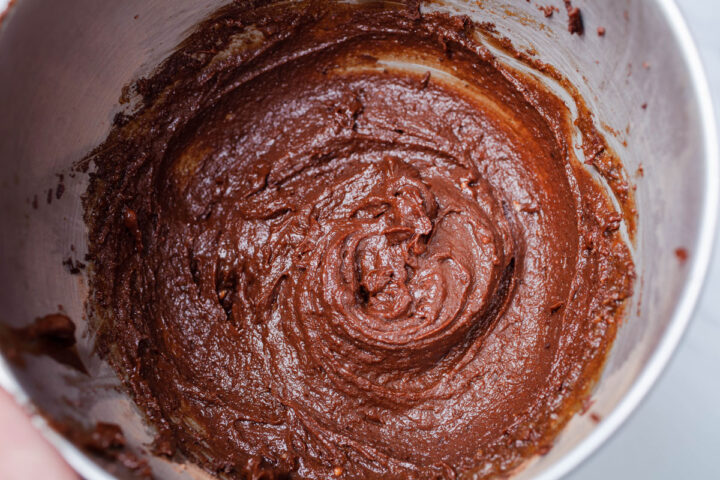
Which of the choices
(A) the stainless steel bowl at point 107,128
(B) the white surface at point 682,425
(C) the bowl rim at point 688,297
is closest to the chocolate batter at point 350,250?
(A) the stainless steel bowl at point 107,128

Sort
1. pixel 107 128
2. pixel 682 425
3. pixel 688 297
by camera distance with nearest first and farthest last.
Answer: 1. pixel 688 297
2. pixel 107 128
3. pixel 682 425

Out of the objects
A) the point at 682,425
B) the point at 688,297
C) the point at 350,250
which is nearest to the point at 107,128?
the point at 350,250

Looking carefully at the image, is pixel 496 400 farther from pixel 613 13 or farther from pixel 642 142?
pixel 613 13

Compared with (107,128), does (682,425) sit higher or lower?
lower

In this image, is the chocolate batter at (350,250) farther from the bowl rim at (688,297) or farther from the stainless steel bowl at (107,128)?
the bowl rim at (688,297)

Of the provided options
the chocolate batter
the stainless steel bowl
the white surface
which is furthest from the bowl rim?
the white surface

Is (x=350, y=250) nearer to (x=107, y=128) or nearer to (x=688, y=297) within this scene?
(x=107, y=128)

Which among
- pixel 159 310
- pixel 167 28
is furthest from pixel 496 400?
pixel 167 28

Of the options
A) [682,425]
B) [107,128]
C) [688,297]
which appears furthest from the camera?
[682,425]
